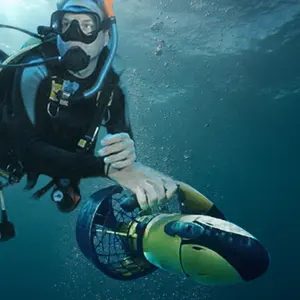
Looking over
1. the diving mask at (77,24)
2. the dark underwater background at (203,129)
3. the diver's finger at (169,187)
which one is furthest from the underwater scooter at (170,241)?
the dark underwater background at (203,129)

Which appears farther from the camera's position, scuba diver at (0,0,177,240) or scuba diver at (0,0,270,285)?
scuba diver at (0,0,177,240)

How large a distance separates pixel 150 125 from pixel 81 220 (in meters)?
27.4

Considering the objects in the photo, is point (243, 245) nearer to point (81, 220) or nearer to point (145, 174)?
point (145, 174)

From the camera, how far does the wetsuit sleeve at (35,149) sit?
291cm

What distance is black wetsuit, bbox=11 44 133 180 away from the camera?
2916 millimetres

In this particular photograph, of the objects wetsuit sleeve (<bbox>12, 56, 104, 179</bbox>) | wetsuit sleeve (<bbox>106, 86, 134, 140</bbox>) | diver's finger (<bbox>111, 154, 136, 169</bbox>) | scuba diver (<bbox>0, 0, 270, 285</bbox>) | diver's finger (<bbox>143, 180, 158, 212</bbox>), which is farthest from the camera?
wetsuit sleeve (<bbox>106, 86, 134, 140</bbox>)

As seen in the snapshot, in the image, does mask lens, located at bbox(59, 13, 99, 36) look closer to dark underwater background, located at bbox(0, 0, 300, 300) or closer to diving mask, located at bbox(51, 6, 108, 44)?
diving mask, located at bbox(51, 6, 108, 44)

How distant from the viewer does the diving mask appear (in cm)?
356

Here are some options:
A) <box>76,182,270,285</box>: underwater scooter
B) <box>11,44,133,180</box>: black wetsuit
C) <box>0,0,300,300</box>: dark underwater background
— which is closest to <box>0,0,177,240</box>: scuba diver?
<box>11,44,133,180</box>: black wetsuit

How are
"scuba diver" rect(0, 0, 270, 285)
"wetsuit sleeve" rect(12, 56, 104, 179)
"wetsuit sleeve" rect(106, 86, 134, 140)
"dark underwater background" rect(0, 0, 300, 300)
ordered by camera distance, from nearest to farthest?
"scuba diver" rect(0, 0, 270, 285) → "wetsuit sleeve" rect(12, 56, 104, 179) → "wetsuit sleeve" rect(106, 86, 134, 140) → "dark underwater background" rect(0, 0, 300, 300)

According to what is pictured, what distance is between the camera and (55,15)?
366cm

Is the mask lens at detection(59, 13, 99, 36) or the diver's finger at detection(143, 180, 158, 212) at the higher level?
the mask lens at detection(59, 13, 99, 36)

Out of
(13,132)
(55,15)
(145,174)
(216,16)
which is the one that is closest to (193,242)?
(145,174)

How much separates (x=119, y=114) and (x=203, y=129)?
29.5 metres
